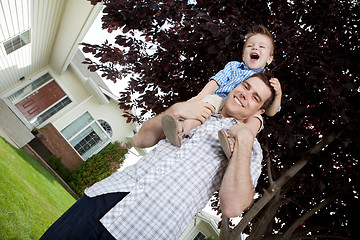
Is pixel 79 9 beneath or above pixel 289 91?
above

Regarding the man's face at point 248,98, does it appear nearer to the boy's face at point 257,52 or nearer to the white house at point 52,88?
the boy's face at point 257,52

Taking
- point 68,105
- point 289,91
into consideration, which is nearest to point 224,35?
point 289,91

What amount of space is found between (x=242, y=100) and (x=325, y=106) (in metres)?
2.37

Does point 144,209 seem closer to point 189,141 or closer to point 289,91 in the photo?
point 189,141

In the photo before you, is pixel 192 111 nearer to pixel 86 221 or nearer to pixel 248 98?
pixel 248 98

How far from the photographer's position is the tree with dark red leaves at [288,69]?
3057mm

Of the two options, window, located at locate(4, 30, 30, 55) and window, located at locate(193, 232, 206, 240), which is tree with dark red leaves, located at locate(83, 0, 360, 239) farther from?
window, located at locate(193, 232, 206, 240)

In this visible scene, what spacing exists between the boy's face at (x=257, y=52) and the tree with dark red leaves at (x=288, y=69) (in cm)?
56

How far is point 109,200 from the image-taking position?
1.50 m

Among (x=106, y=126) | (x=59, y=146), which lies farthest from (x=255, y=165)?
(x=106, y=126)

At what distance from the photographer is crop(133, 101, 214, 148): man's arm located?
1.74 meters

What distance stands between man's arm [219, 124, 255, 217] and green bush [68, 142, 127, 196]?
11.9 metres

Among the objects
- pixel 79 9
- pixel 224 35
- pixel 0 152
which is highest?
pixel 79 9

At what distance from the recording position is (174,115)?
174 centimetres
